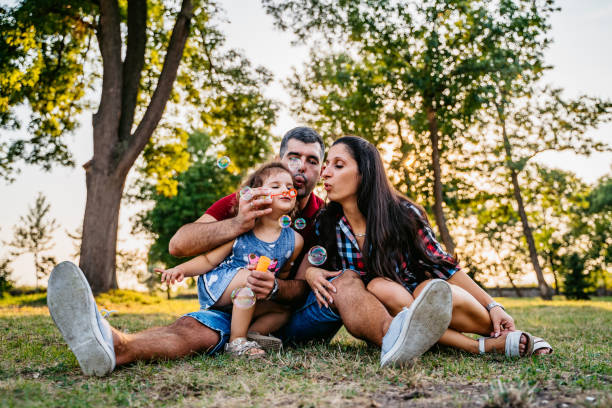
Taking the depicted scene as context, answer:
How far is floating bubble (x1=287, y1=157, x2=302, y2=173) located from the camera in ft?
11.5

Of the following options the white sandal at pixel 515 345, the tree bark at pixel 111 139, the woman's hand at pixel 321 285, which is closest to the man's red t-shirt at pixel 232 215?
the woman's hand at pixel 321 285

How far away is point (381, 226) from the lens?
2.76 metres

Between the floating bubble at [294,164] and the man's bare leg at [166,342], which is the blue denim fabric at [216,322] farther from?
the floating bubble at [294,164]

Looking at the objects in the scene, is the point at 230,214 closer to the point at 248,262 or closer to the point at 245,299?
the point at 248,262

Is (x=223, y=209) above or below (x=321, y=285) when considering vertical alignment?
above

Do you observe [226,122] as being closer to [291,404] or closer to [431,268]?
[431,268]

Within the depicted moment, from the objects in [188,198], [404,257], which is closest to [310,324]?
[404,257]

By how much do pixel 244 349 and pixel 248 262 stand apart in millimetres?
562

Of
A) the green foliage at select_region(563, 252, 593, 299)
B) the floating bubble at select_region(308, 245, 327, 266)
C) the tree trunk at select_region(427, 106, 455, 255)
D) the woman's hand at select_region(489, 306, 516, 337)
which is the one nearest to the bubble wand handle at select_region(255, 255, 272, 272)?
the floating bubble at select_region(308, 245, 327, 266)

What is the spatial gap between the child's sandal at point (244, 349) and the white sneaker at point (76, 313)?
707 mm

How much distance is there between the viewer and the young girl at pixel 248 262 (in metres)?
2.60

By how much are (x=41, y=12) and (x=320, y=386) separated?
969 centimetres

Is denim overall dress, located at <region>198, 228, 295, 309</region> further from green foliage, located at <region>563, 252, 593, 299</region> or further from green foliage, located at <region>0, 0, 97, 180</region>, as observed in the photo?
green foliage, located at <region>563, 252, 593, 299</region>

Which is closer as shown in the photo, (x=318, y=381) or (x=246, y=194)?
(x=318, y=381)
